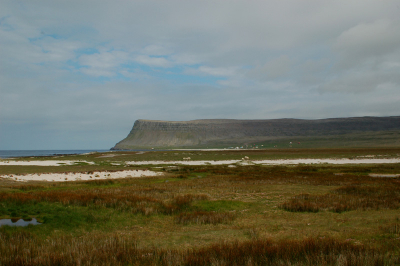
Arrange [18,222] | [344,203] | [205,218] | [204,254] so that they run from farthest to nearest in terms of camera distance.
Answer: [344,203] → [205,218] → [18,222] → [204,254]

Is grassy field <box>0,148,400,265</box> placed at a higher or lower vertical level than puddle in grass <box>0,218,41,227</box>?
lower

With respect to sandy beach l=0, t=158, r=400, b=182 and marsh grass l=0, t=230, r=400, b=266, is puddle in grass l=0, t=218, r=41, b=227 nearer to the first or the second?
marsh grass l=0, t=230, r=400, b=266

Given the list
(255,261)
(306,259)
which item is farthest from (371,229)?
(255,261)

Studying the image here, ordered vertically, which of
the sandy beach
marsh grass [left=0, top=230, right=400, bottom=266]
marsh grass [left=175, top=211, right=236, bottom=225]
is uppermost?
marsh grass [left=0, top=230, right=400, bottom=266]

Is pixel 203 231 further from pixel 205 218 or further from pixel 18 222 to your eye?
pixel 18 222

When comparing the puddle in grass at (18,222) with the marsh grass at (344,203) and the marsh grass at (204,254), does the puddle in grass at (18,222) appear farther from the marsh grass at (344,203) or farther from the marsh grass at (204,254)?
the marsh grass at (344,203)

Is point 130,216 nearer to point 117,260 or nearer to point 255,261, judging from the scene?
point 117,260

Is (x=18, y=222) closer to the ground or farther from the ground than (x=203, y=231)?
farther from the ground

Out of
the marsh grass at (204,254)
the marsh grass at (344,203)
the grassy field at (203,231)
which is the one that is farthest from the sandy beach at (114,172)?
the marsh grass at (204,254)

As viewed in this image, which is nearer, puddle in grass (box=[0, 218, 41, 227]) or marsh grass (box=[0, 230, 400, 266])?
marsh grass (box=[0, 230, 400, 266])

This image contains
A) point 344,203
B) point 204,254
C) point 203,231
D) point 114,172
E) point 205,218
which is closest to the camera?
point 204,254

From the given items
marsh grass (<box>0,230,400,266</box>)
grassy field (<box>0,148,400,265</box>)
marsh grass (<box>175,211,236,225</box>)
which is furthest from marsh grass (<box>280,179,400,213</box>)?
marsh grass (<box>0,230,400,266</box>)

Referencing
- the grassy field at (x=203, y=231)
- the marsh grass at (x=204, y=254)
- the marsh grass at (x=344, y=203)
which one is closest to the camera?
the marsh grass at (x=204, y=254)

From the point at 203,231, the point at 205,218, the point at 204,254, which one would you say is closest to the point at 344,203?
the point at 205,218
